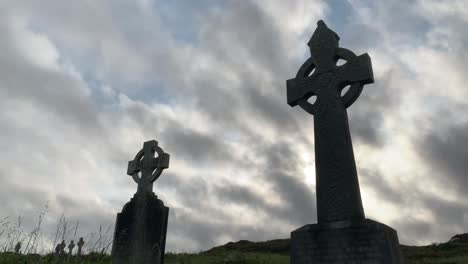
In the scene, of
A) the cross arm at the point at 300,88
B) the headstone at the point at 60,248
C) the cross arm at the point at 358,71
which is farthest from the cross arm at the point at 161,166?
the cross arm at the point at 358,71

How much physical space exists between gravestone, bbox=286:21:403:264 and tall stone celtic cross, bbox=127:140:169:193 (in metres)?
4.52

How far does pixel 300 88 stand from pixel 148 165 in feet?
17.0

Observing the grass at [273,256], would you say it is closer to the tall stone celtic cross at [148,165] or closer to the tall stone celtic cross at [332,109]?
the tall stone celtic cross at [148,165]

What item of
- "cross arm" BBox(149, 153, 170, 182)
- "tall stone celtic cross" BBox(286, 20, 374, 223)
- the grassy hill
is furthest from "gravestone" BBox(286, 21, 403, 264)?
the grassy hill

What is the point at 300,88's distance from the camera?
7.20m

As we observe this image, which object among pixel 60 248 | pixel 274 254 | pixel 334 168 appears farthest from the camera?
pixel 274 254

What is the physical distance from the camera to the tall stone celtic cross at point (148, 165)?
10359mm

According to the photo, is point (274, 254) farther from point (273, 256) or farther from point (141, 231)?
point (141, 231)

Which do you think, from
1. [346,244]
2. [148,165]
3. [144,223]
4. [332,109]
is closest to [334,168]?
[332,109]

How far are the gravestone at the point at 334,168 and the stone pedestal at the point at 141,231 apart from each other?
4.45 metres

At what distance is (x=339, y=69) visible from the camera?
685 cm

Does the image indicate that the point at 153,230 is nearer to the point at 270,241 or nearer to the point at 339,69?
the point at 339,69

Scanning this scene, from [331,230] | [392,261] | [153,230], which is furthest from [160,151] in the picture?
[392,261]

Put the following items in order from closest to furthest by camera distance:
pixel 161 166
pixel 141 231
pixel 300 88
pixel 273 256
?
pixel 300 88, pixel 141 231, pixel 161 166, pixel 273 256
